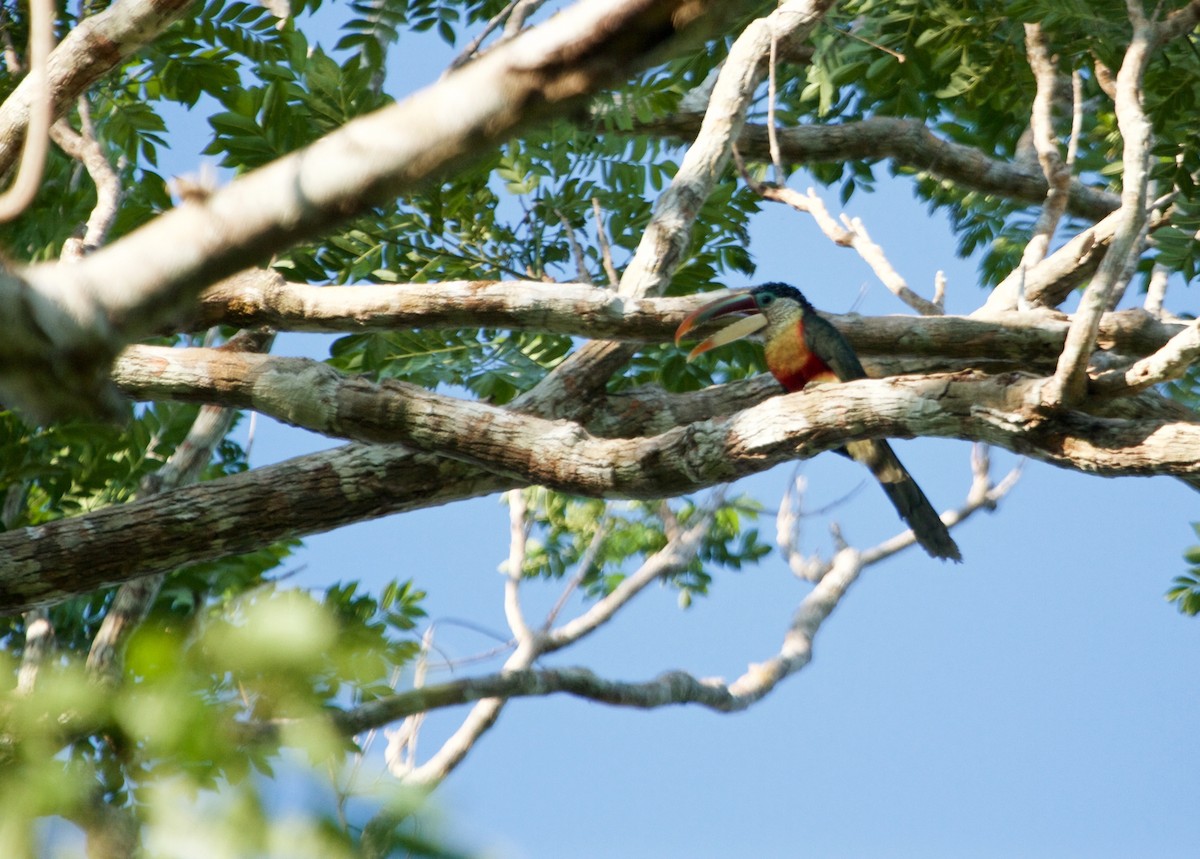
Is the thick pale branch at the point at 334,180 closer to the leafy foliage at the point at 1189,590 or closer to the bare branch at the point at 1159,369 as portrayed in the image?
the bare branch at the point at 1159,369

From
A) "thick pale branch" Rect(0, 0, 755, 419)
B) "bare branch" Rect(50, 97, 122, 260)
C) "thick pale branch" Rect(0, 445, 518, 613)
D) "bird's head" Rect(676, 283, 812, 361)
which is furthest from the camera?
"bird's head" Rect(676, 283, 812, 361)

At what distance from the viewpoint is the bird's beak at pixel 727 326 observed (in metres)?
5.01

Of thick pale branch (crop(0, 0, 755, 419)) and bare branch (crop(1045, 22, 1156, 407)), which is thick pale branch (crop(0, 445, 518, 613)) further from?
thick pale branch (crop(0, 0, 755, 419))

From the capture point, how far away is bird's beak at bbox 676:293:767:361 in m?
5.01

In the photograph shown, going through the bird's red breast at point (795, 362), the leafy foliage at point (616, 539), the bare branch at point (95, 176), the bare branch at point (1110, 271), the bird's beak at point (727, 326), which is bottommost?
the leafy foliage at point (616, 539)

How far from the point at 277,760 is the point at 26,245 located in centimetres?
487

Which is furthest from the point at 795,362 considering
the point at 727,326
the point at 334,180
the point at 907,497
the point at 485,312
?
the point at 334,180

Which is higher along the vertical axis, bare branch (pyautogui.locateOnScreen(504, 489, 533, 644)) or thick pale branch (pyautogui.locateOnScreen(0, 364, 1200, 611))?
thick pale branch (pyautogui.locateOnScreen(0, 364, 1200, 611))

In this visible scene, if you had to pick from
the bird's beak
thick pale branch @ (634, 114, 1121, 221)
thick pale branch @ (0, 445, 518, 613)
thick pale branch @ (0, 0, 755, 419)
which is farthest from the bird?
thick pale branch @ (0, 0, 755, 419)

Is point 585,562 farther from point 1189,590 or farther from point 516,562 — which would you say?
point 1189,590

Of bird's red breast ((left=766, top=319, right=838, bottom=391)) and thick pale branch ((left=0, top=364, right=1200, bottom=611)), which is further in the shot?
bird's red breast ((left=766, top=319, right=838, bottom=391))

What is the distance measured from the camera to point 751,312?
19.7ft

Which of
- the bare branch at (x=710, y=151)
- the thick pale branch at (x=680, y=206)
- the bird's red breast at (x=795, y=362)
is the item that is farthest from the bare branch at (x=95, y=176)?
the bird's red breast at (x=795, y=362)

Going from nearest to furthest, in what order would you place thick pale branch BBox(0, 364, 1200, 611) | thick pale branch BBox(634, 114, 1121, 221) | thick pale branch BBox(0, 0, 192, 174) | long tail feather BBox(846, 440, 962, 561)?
thick pale branch BBox(0, 364, 1200, 611) → thick pale branch BBox(0, 0, 192, 174) → long tail feather BBox(846, 440, 962, 561) → thick pale branch BBox(634, 114, 1121, 221)
